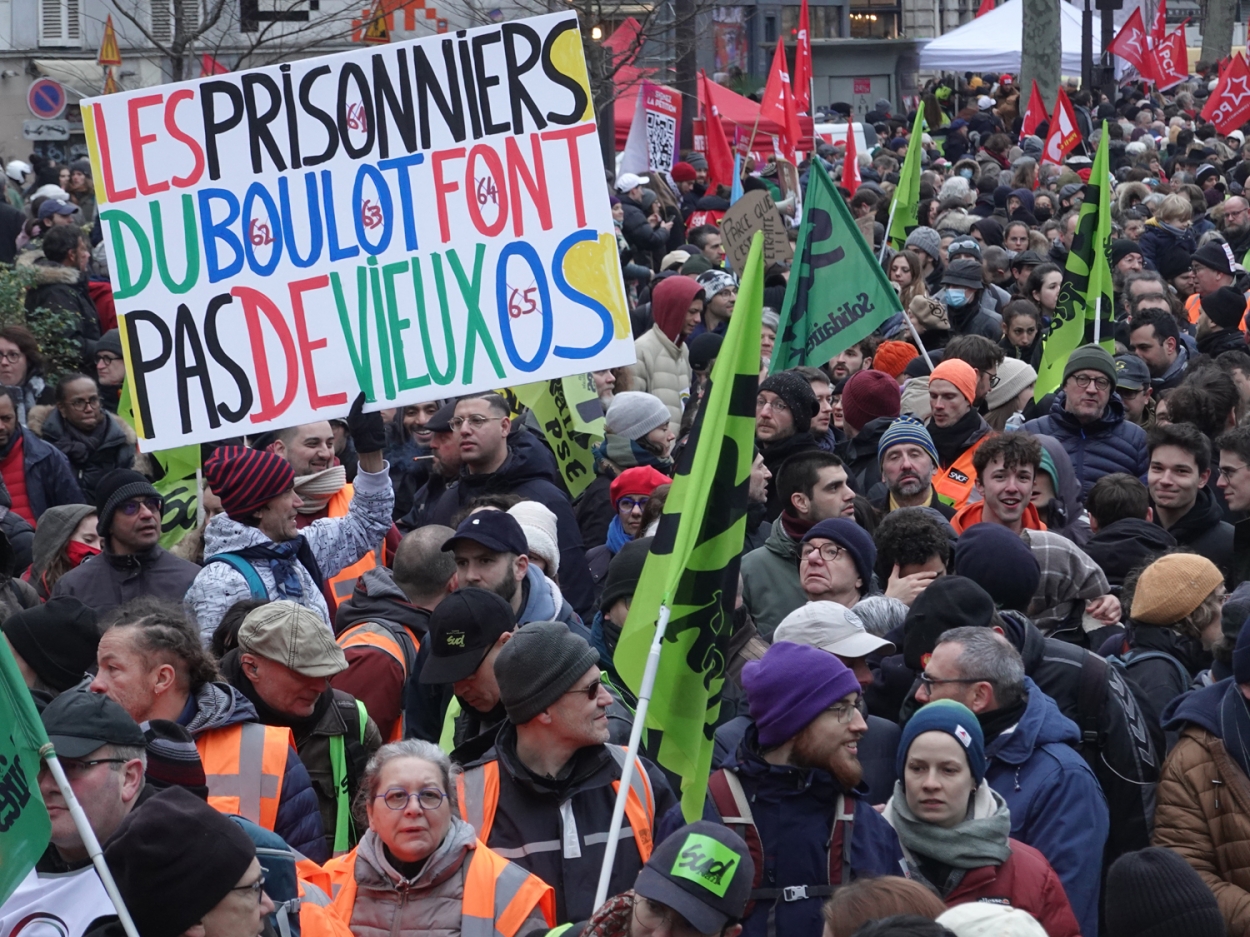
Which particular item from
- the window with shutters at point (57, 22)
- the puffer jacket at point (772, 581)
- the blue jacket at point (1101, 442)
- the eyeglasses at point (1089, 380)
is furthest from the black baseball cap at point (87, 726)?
the window with shutters at point (57, 22)

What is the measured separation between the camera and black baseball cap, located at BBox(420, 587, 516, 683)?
409cm

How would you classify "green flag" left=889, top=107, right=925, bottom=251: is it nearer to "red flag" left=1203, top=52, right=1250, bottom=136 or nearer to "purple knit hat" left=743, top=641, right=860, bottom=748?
"purple knit hat" left=743, top=641, right=860, bottom=748

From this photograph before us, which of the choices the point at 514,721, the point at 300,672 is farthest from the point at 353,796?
the point at 514,721

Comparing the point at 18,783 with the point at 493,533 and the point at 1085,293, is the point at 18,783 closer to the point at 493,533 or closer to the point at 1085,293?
the point at 493,533

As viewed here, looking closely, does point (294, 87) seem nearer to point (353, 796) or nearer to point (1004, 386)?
point (353, 796)

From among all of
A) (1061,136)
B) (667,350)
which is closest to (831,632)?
(667,350)

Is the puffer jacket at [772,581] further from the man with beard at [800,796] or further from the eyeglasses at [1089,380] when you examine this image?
the eyeglasses at [1089,380]

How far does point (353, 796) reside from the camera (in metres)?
4.37

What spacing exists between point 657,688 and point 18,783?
1313 mm

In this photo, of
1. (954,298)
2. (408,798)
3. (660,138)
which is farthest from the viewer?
(660,138)

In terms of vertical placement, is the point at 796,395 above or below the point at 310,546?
above

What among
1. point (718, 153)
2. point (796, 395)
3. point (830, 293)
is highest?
point (718, 153)

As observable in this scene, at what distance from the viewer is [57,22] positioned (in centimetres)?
3288

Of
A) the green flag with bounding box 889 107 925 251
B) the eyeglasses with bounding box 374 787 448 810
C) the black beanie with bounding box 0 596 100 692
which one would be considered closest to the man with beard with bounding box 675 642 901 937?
the eyeglasses with bounding box 374 787 448 810
